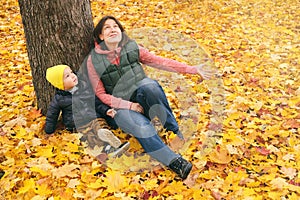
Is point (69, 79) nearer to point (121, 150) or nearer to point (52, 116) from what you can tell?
point (52, 116)

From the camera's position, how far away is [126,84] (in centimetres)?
344

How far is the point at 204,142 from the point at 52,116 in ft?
5.18

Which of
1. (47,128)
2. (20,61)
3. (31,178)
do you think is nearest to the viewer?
(31,178)

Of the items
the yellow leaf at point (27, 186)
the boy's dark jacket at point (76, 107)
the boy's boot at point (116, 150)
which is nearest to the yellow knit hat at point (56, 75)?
the boy's dark jacket at point (76, 107)

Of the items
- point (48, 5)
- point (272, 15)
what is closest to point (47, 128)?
point (48, 5)

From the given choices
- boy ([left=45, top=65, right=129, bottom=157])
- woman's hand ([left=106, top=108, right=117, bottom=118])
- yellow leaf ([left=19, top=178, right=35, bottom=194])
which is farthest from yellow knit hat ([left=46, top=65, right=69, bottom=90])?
yellow leaf ([left=19, top=178, right=35, bottom=194])

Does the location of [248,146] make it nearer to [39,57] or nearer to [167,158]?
[167,158]

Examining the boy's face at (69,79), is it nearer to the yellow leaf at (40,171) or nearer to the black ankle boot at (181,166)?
the yellow leaf at (40,171)

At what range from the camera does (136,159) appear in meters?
3.19

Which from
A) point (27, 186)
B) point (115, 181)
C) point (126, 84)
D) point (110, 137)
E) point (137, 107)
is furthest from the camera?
point (126, 84)

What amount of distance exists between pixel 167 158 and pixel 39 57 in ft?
5.46

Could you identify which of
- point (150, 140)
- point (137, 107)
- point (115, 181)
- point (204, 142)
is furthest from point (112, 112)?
point (204, 142)

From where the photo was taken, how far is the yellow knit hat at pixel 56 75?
10.4ft

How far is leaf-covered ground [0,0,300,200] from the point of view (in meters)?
2.87
